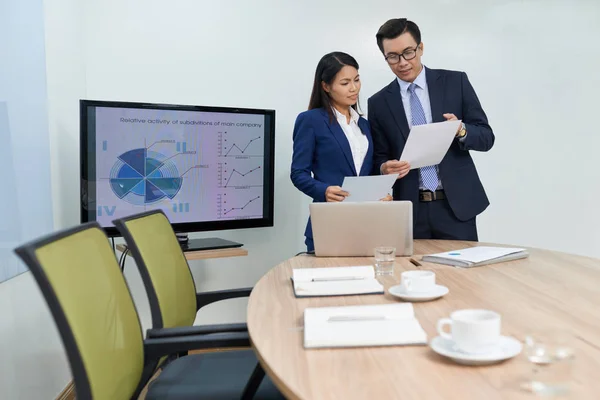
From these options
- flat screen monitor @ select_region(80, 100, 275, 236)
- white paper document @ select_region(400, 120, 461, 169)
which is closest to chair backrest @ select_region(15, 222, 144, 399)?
white paper document @ select_region(400, 120, 461, 169)

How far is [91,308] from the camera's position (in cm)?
107

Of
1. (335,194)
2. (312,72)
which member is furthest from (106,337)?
(312,72)

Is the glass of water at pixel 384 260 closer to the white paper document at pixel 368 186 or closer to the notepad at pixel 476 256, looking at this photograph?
the notepad at pixel 476 256

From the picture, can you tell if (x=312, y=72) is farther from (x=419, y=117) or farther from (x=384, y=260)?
(x=384, y=260)

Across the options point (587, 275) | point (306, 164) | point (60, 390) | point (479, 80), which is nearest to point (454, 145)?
point (306, 164)

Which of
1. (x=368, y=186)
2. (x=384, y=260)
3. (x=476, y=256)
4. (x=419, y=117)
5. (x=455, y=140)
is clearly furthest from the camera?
(x=419, y=117)

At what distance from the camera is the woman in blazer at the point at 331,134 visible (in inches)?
105

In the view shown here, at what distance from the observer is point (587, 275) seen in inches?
62.8

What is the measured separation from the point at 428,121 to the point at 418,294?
1.52 m

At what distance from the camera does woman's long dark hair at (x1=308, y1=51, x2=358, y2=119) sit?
2656 millimetres

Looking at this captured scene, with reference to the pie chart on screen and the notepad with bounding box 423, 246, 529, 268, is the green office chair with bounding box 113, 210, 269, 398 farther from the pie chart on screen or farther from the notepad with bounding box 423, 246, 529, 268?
the pie chart on screen

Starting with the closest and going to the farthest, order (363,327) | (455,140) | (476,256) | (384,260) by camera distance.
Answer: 1. (363,327)
2. (384,260)
3. (476,256)
4. (455,140)

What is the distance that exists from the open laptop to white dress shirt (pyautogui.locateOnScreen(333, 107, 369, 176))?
0.87m

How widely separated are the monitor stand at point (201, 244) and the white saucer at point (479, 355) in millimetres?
1997
